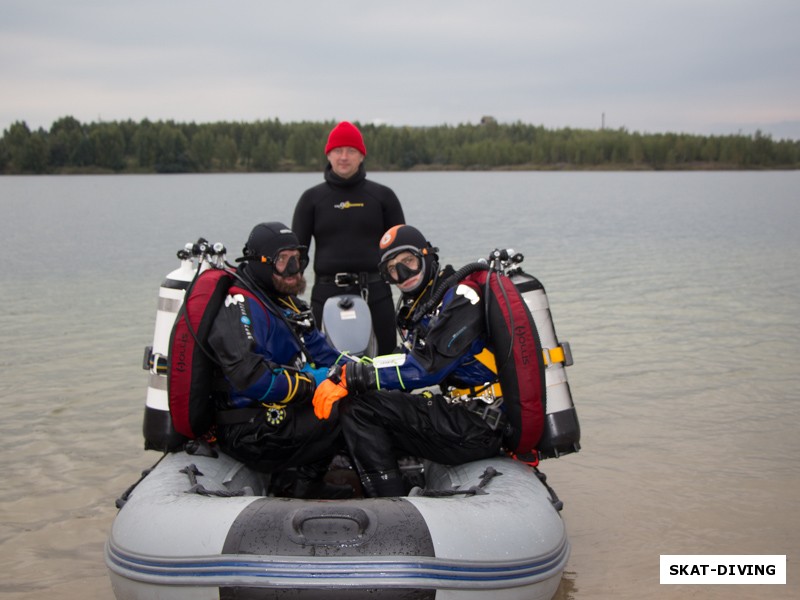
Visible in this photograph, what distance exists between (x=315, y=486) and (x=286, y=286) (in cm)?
127

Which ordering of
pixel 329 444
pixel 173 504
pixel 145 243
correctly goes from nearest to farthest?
pixel 173 504 → pixel 329 444 → pixel 145 243

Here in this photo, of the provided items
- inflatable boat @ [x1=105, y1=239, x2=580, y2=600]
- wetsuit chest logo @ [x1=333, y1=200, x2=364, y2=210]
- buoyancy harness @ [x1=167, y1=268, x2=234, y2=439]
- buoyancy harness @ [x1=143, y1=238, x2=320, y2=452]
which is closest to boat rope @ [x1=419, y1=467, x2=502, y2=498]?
inflatable boat @ [x1=105, y1=239, x2=580, y2=600]

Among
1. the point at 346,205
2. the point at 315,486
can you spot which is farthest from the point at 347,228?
the point at 315,486

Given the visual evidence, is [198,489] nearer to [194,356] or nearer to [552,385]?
[194,356]

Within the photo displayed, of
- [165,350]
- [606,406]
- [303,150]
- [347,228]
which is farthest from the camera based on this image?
[303,150]

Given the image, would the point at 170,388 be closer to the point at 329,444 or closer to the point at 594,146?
the point at 329,444

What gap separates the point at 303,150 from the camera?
327 ft

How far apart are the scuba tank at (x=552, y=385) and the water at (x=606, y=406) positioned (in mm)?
770

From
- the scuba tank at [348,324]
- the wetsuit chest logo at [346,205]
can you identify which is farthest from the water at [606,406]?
the wetsuit chest logo at [346,205]

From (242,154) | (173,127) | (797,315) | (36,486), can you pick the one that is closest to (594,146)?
(242,154)

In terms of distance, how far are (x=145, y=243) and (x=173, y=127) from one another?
290 feet

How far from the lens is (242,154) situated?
10244 cm

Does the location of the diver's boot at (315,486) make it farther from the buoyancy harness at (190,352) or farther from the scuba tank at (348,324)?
the scuba tank at (348,324)

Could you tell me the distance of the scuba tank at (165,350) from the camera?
4395 millimetres
